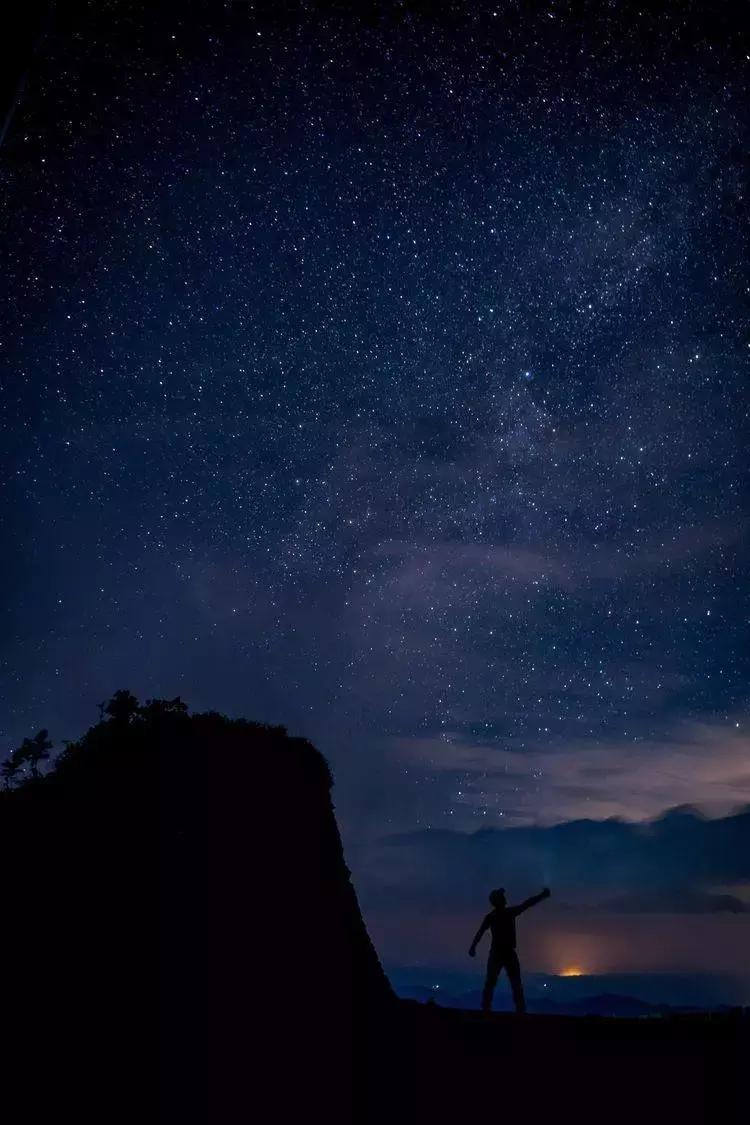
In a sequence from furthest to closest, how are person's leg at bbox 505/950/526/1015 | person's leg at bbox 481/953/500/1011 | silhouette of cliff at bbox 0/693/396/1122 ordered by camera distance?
person's leg at bbox 481/953/500/1011 → person's leg at bbox 505/950/526/1015 → silhouette of cliff at bbox 0/693/396/1122

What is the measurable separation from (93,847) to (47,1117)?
3393 mm

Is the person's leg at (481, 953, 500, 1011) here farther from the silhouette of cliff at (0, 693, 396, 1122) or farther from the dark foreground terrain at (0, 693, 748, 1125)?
the silhouette of cliff at (0, 693, 396, 1122)

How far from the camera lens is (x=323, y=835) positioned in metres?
12.3

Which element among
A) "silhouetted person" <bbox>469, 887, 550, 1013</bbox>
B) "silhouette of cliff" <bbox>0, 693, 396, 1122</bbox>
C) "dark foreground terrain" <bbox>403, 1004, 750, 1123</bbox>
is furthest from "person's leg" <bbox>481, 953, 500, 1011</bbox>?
"silhouette of cliff" <bbox>0, 693, 396, 1122</bbox>

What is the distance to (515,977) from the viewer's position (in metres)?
10.8

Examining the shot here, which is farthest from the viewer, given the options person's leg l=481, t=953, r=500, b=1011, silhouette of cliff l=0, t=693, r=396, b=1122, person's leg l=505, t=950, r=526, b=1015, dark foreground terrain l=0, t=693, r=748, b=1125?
person's leg l=481, t=953, r=500, b=1011

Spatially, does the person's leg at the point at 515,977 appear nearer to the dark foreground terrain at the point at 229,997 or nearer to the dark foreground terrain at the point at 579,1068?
the dark foreground terrain at the point at 579,1068

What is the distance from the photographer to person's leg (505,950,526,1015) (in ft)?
35.4

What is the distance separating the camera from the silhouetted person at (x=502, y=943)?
35.8 feet

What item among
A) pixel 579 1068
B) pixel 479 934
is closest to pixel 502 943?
pixel 479 934

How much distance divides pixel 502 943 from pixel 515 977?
0.51 meters

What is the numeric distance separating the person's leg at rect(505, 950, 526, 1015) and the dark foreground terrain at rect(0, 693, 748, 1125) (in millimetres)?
887

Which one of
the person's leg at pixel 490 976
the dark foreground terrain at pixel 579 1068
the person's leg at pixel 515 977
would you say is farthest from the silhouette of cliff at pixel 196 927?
the person's leg at pixel 515 977

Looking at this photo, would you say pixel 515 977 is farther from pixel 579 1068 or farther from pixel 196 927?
pixel 196 927
